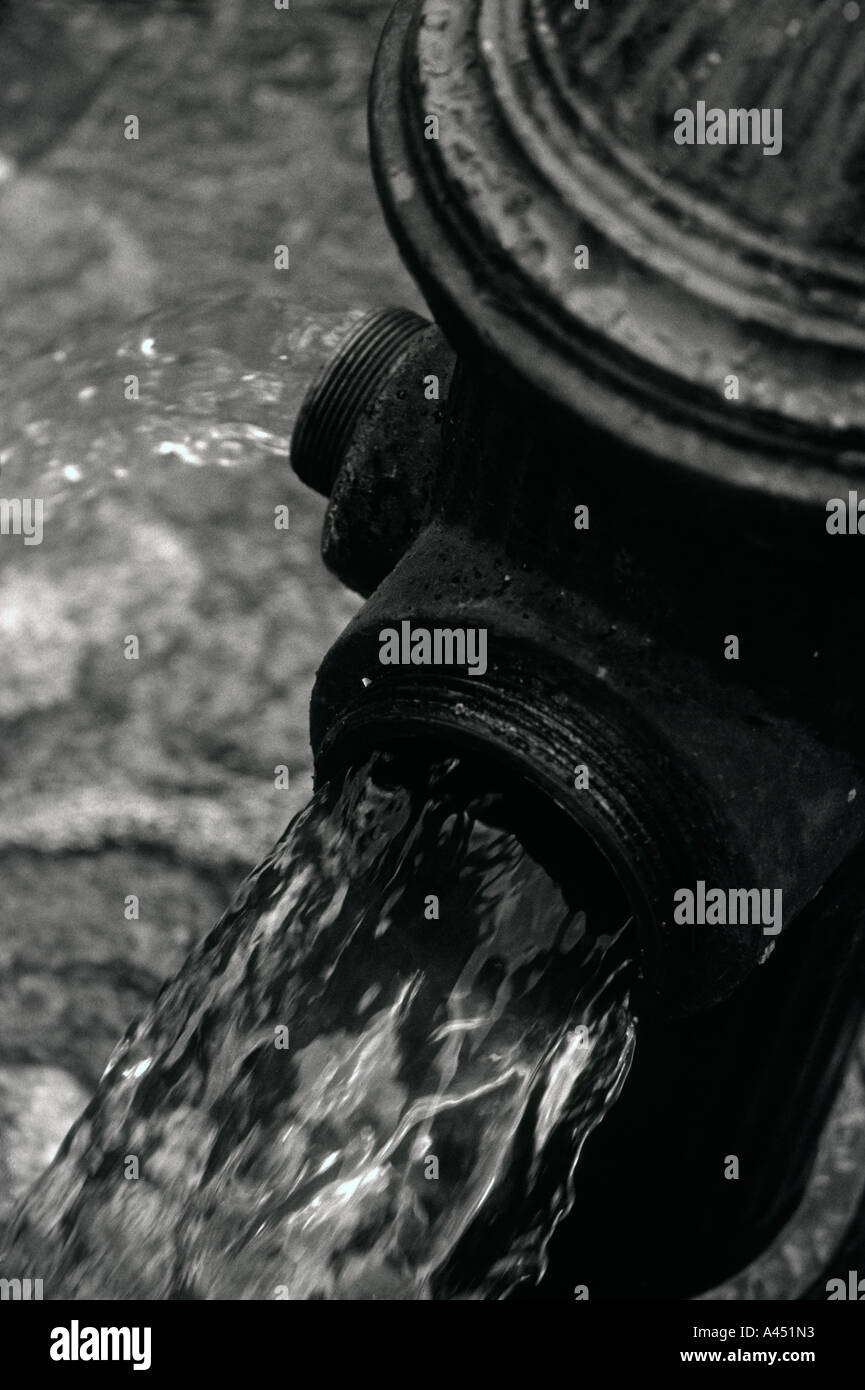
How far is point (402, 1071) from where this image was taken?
119 cm

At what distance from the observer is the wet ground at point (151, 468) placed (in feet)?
6.27

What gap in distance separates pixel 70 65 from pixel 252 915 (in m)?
1.71

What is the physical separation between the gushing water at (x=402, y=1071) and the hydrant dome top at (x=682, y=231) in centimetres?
42

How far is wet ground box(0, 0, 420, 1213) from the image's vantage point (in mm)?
1910

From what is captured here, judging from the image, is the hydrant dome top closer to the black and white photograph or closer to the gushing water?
the black and white photograph

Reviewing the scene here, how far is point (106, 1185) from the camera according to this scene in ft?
4.36

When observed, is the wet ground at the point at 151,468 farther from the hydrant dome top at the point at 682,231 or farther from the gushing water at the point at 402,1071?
the hydrant dome top at the point at 682,231

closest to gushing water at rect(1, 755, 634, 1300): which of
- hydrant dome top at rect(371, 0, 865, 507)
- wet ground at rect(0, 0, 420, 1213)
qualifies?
hydrant dome top at rect(371, 0, 865, 507)

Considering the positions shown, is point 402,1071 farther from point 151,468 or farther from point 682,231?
point 151,468

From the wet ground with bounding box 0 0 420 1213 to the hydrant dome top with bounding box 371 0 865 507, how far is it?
1.15 metres

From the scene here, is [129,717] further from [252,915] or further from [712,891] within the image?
[712,891]

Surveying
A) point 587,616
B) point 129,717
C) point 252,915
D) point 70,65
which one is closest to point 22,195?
point 70,65

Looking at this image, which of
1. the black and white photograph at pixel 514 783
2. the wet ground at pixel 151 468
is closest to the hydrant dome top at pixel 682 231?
the black and white photograph at pixel 514 783

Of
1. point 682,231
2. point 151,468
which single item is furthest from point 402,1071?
point 151,468
